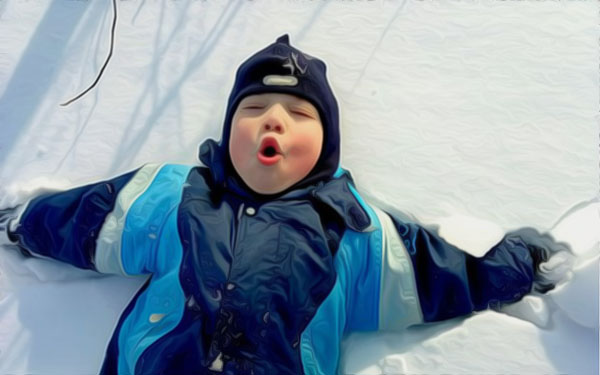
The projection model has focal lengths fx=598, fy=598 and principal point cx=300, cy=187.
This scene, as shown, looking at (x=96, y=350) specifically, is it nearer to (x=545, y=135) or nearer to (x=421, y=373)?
(x=421, y=373)

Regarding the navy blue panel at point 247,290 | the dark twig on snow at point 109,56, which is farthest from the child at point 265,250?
the dark twig on snow at point 109,56

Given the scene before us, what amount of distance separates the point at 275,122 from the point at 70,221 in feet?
1.58

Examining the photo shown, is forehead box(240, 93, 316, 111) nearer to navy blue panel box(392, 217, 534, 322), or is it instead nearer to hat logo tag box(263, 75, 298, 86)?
hat logo tag box(263, 75, 298, 86)

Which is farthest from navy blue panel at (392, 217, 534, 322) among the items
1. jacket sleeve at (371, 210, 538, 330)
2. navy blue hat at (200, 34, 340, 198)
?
navy blue hat at (200, 34, 340, 198)

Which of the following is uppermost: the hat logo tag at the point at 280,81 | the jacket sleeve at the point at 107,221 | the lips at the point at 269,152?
the hat logo tag at the point at 280,81

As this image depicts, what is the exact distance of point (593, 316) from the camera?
1169 mm

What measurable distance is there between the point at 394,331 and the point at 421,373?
0.32 feet

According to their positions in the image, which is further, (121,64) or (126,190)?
(121,64)

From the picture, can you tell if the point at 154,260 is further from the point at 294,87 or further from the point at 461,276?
the point at 461,276

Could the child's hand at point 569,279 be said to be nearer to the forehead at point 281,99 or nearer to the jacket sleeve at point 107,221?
the forehead at point 281,99

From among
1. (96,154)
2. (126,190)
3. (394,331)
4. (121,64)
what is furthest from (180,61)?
(394,331)

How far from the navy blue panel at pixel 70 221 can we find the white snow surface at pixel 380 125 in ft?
0.21

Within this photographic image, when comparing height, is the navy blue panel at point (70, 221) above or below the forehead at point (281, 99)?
below

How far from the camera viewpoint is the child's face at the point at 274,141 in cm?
117
